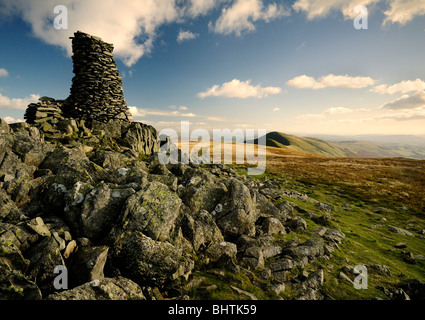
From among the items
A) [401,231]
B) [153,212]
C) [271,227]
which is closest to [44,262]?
[153,212]

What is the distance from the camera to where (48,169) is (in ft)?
39.2

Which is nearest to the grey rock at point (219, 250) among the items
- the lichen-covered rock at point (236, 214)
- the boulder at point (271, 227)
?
the lichen-covered rock at point (236, 214)

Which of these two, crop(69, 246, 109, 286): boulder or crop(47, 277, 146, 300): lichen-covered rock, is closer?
crop(47, 277, 146, 300): lichen-covered rock

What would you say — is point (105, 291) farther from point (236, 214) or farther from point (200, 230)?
point (236, 214)

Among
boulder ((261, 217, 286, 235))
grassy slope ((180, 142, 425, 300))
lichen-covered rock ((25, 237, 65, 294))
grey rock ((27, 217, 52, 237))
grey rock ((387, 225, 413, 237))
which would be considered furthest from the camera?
grey rock ((387, 225, 413, 237))

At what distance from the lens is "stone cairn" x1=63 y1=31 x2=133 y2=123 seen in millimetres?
24406

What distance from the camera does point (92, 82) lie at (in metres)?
24.9

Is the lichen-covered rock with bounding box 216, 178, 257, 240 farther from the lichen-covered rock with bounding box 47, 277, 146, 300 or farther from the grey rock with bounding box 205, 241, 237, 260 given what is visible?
the lichen-covered rock with bounding box 47, 277, 146, 300

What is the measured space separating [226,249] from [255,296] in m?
2.81

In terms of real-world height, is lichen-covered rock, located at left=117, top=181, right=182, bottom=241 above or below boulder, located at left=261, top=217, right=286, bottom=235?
above

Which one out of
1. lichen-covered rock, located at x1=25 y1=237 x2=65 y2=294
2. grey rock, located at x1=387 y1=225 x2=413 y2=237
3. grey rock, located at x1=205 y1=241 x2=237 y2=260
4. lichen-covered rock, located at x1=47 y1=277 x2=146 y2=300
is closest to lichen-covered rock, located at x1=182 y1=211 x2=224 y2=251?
grey rock, located at x1=205 y1=241 x2=237 y2=260
